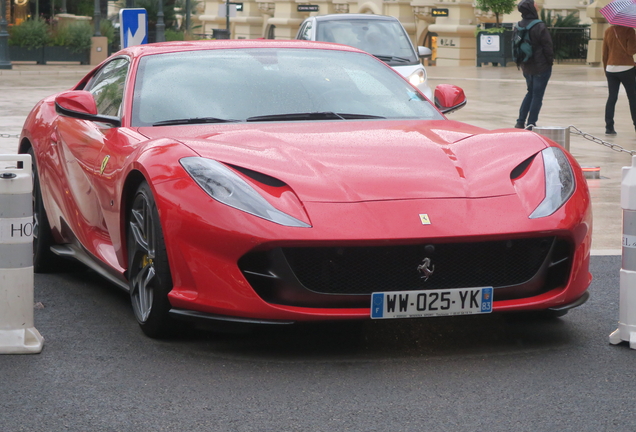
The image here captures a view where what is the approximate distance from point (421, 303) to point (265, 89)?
178 centimetres

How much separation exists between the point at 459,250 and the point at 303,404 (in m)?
0.91

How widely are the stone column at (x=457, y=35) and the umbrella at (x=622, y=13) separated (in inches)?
1075

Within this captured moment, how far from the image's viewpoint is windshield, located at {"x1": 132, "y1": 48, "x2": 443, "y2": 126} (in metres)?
5.47

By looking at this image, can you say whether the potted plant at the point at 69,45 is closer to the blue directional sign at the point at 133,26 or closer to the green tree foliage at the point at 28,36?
the green tree foliage at the point at 28,36

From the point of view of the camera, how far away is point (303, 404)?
153 inches

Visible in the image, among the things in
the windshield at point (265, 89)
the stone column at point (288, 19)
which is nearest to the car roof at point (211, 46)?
the windshield at point (265, 89)

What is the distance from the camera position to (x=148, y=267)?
4746mm

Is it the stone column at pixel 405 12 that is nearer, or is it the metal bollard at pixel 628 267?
the metal bollard at pixel 628 267

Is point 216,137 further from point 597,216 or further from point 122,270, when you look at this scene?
point 597,216

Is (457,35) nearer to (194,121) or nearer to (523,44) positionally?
(523,44)

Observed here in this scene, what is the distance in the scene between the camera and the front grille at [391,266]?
4273 millimetres

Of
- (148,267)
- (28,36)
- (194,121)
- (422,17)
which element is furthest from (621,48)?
(422,17)

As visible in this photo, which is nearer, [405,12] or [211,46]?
[211,46]

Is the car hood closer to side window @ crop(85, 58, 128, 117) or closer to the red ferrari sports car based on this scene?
the red ferrari sports car
